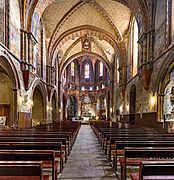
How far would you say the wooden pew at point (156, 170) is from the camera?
2.33 meters

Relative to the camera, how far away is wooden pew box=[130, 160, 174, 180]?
233cm

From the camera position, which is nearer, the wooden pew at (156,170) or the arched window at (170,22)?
the wooden pew at (156,170)

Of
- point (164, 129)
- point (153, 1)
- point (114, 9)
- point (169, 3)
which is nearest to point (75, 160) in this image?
point (164, 129)

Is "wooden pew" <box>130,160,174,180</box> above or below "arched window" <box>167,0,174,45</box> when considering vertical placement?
below

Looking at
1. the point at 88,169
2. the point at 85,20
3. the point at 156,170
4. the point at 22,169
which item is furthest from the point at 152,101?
the point at 85,20

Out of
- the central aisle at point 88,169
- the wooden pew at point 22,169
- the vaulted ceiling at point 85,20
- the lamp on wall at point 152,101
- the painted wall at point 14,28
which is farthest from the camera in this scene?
the vaulted ceiling at point 85,20

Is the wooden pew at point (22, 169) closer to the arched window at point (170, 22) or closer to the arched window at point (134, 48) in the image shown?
the arched window at point (170, 22)

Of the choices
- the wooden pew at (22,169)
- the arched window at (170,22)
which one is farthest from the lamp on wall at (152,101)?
the wooden pew at (22,169)

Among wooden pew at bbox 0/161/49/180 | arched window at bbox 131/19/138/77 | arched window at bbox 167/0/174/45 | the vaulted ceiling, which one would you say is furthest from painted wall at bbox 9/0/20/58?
wooden pew at bbox 0/161/49/180

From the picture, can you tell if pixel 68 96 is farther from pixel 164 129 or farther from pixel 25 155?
pixel 25 155

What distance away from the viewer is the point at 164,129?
1120cm

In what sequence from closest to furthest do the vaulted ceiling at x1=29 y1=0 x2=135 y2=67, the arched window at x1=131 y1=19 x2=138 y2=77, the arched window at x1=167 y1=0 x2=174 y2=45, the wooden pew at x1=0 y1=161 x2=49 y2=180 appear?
1. the wooden pew at x1=0 y1=161 x2=49 y2=180
2. the arched window at x1=167 y1=0 x2=174 y2=45
3. the arched window at x1=131 y1=19 x2=138 y2=77
4. the vaulted ceiling at x1=29 y1=0 x2=135 y2=67

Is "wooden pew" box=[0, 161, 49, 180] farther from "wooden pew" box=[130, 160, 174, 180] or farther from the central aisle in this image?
the central aisle

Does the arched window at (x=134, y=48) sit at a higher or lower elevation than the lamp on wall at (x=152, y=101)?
higher
